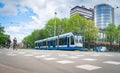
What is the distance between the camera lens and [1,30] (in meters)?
88.0

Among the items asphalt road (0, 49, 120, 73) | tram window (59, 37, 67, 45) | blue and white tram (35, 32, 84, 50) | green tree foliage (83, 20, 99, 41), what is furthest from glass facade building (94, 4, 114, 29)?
asphalt road (0, 49, 120, 73)

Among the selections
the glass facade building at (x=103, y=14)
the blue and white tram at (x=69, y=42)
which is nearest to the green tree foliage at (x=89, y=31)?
the blue and white tram at (x=69, y=42)

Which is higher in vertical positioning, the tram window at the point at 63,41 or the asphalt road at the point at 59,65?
the tram window at the point at 63,41

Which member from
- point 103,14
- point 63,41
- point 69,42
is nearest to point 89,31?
point 63,41

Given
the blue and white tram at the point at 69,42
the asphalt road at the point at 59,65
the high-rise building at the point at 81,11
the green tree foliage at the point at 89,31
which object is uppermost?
the high-rise building at the point at 81,11

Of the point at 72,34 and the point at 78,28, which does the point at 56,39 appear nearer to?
the point at 72,34

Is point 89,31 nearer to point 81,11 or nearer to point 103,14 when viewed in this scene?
point 81,11

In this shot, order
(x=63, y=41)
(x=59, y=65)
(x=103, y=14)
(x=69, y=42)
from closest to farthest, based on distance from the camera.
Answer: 1. (x=59, y=65)
2. (x=69, y=42)
3. (x=63, y=41)
4. (x=103, y=14)

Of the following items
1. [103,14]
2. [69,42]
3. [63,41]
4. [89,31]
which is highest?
[103,14]

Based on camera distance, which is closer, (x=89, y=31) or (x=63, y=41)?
(x=63, y=41)

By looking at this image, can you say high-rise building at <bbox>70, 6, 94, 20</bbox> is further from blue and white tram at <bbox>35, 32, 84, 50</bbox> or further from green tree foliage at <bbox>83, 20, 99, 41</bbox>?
blue and white tram at <bbox>35, 32, 84, 50</bbox>

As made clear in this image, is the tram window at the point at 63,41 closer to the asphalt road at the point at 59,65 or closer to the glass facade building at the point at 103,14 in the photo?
the asphalt road at the point at 59,65

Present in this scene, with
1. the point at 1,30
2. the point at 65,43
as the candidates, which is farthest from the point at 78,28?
the point at 1,30

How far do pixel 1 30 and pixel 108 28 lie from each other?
180ft
